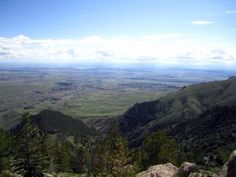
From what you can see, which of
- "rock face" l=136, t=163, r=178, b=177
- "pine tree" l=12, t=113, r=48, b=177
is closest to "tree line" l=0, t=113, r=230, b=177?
"pine tree" l=12, t=113, r=48, b=177

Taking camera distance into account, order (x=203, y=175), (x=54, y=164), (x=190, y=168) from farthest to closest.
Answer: (x=54, y=164), (x=190, y=168), (x=203, y=175)

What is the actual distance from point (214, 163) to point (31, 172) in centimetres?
5911

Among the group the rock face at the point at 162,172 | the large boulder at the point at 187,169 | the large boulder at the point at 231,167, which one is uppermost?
the large boulder at the point at 231,167

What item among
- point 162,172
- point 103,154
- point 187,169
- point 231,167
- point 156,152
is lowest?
point 156,152

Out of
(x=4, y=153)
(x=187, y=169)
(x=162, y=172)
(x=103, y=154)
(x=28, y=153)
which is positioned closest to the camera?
(x=187, y=169)

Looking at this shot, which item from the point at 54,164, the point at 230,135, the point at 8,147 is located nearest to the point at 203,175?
the point at 8,147

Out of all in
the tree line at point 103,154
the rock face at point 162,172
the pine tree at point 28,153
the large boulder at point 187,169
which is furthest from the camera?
the pine tree at point 28,153

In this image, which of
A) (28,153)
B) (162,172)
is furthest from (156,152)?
(162,172)

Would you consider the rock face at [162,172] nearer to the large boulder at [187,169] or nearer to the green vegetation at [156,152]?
the large boulder at [187,169]

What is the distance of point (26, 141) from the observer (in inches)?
2618

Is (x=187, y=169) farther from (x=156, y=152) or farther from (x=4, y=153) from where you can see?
(x=4, y=153)

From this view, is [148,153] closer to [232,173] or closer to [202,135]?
[232,173]

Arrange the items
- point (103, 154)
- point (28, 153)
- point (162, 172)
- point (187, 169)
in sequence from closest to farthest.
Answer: point (187, 169), point (162, 172), point (28, 153), point (103, 154)

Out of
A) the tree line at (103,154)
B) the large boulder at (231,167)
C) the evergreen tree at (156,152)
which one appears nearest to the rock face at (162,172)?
the tree line at (103,154)
